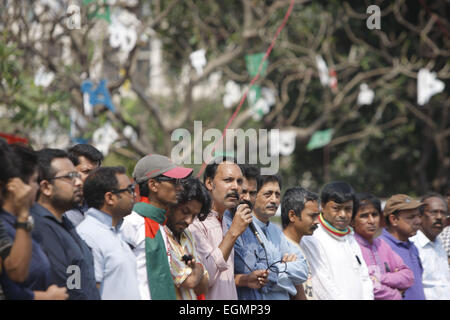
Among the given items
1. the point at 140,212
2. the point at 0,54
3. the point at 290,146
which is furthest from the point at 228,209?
the point at 290,146

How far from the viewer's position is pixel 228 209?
14.9 feet

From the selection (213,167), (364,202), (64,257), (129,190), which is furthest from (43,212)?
(364,202)

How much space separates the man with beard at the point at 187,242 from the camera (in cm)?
373

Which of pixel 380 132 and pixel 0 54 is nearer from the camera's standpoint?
pixel 0 54

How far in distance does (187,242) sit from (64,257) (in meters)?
0.85

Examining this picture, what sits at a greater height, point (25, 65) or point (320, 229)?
point (25, 65)

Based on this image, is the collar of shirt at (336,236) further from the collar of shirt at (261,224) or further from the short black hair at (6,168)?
the short black hair at (6,168)

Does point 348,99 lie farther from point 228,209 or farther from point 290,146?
point 228,209

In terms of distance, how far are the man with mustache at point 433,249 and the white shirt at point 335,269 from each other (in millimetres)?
1012

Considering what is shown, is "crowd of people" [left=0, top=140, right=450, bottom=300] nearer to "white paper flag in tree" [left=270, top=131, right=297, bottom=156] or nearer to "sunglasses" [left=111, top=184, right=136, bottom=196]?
"sunglasses" [left=111, top=184, right=136, bottom=196]

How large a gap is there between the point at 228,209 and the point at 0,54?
4049 mm
